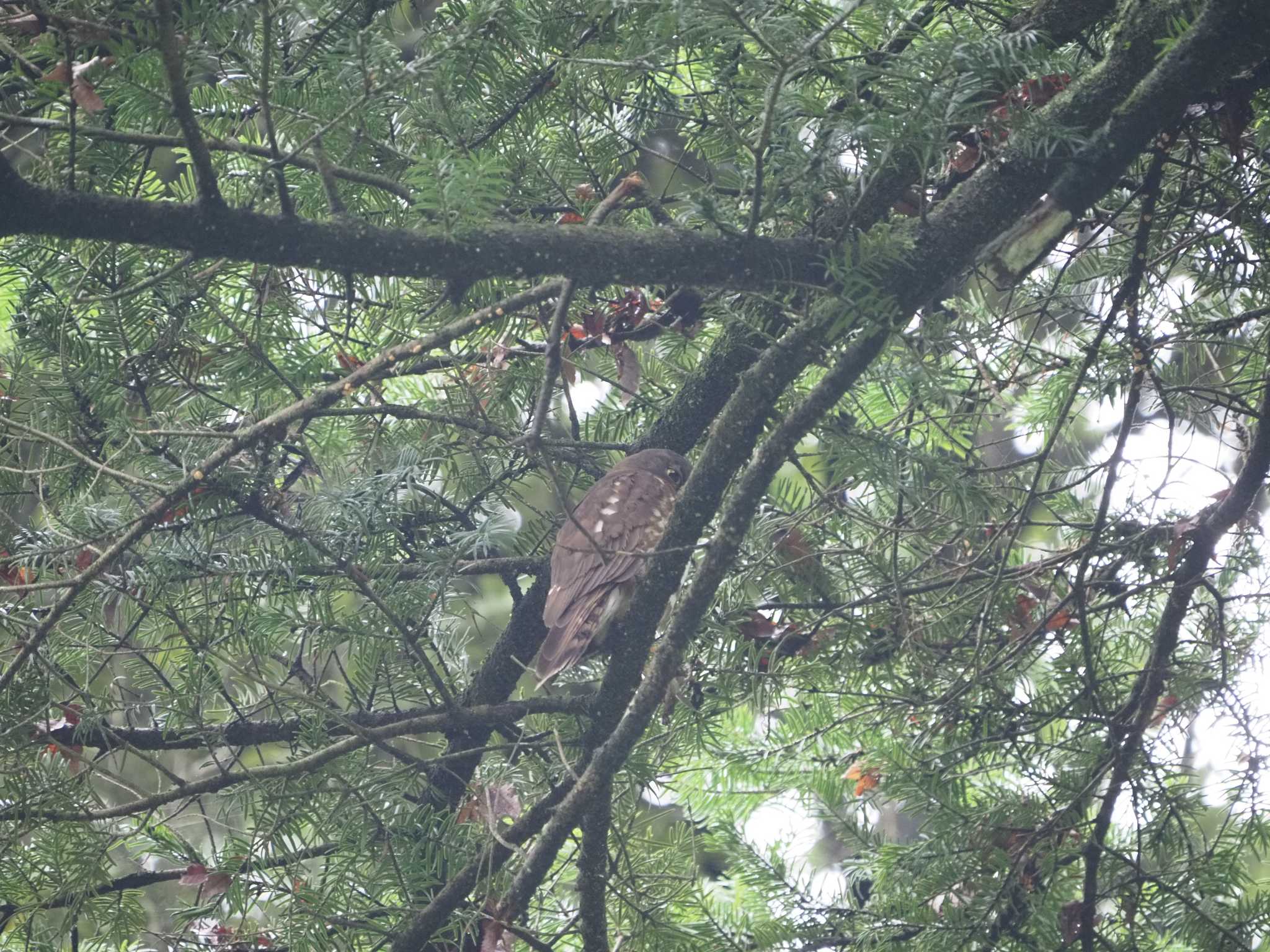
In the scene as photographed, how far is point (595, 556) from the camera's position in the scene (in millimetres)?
2988

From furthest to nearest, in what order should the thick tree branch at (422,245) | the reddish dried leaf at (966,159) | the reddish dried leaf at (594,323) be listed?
1. the reddish dried leaf at (594,323)
2. the reddish dried leaf at (966,159)
3. the thick tree branch at (422,245)

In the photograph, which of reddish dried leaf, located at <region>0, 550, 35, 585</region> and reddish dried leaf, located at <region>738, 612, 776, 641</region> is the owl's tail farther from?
reddish dried leaf, located at <region>0, 550, 35, 585</region>

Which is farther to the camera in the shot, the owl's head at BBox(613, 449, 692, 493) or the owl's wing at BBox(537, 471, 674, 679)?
the owl's head at BBox(613, 449, 692, 493)

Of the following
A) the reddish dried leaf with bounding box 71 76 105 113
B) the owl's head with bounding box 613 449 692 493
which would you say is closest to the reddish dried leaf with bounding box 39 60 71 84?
the reddish dried leaf with bounding box 71 76 105 113

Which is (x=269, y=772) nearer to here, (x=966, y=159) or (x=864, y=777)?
(x=864, y=777)

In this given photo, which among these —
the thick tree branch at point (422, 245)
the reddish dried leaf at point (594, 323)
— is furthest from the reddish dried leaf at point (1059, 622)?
the reddish dried leaf at point (594, 323)

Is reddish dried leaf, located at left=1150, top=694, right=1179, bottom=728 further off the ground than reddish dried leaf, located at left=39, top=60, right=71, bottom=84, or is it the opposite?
reddish dried leaf, located at left=39, top=60, right=71, bottom=84

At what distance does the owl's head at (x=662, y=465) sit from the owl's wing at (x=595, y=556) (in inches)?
0.7

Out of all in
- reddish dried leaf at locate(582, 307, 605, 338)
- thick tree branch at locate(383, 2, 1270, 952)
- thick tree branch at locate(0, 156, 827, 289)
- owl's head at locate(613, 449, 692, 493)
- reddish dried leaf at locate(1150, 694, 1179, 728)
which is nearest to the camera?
thick tree branch at locate(0, 156, 827, 289)

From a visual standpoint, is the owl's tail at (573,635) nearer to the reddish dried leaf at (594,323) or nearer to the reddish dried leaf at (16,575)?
the reddish dried leaf at (594,323)

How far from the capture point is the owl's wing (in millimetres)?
2947

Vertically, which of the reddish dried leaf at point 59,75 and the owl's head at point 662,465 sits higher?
the owl's head at point 662,465

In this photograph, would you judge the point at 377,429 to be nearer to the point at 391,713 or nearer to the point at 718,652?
the point at 391,713

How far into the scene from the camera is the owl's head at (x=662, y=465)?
3203mm
